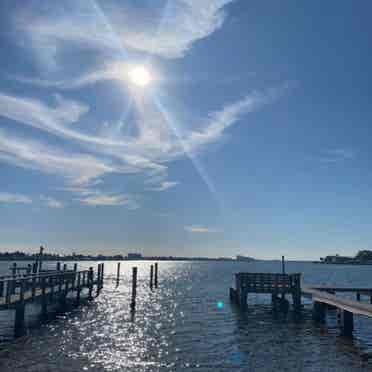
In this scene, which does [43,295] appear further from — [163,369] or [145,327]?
[163,369]

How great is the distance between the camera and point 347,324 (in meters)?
20.7

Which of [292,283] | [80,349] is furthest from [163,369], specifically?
[292,283]

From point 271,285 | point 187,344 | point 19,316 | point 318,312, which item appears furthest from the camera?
point 271,285

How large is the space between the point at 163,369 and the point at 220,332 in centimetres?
793

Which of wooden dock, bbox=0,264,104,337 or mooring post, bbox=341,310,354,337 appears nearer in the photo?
wooden dock, bbox=0,264,104,337

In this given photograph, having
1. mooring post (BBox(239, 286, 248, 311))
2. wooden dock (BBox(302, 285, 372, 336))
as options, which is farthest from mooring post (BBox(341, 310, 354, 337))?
mooring post (BBox(239, 286, 248, 311))

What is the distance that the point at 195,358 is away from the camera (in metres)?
16.0

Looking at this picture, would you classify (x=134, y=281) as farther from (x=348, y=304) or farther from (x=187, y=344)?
(x=348, y=304)

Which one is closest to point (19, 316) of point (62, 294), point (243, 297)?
point (62, 294)

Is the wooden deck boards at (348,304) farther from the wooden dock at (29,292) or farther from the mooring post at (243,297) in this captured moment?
the wooden dock at (29,292)

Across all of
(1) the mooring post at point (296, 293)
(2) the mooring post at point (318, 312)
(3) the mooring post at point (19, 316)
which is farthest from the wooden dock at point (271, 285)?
(3) the mooring post at point (19, 316)

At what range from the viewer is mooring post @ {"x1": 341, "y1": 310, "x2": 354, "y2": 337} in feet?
67.2

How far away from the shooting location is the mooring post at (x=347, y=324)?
67.2 feet

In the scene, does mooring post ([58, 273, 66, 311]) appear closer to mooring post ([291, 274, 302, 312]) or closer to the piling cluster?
the piling cluster
